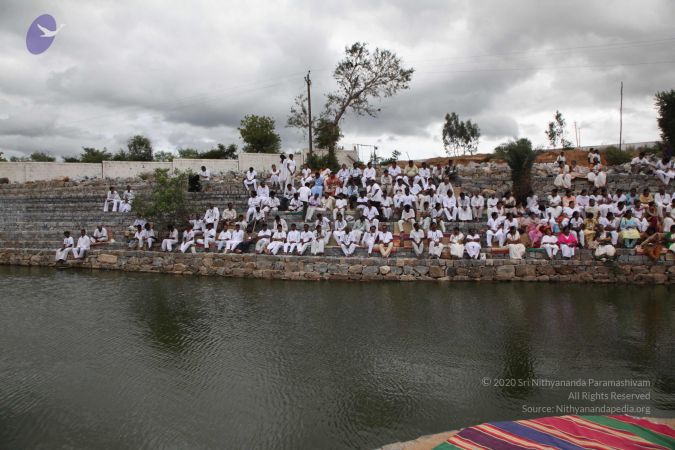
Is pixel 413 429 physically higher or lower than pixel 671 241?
lower

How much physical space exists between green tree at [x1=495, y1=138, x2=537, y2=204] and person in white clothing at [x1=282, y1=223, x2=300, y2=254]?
7463 mm

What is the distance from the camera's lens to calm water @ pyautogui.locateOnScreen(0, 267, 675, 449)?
182 inches

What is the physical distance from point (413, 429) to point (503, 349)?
261 cm

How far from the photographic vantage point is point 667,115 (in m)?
20.5

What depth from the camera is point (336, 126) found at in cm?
2781

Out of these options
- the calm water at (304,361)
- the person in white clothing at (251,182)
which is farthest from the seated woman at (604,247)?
the person in white clothing at (251,182)

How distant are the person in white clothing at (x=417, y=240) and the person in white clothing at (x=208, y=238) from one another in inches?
241

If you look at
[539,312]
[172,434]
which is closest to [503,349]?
[539,312]

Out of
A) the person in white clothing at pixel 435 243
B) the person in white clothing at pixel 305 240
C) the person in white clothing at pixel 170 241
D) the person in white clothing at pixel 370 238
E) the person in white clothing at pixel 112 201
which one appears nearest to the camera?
the person in white clothing at pixel 435 243

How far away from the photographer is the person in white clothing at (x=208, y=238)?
45.4 feet

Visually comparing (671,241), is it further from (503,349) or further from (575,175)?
(503,349)

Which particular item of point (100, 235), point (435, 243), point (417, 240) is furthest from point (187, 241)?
point (435, 243)

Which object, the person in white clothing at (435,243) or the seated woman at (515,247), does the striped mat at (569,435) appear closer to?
the seated woman at (515,247)

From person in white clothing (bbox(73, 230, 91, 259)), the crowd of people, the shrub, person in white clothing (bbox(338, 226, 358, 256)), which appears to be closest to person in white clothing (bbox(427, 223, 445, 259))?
the crowd of people
